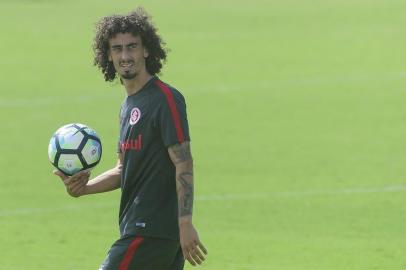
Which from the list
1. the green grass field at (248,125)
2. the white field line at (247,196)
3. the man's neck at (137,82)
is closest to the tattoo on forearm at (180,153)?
the man's neck at (137,82)

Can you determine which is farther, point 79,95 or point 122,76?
point 79,95

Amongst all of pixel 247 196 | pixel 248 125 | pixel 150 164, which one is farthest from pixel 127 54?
pixel 248 125

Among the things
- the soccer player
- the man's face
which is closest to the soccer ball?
the soccer player

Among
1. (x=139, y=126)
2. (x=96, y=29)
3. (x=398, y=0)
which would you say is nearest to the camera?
(x=139, y=126)

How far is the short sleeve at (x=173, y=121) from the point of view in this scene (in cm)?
768

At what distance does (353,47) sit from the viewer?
24547 mm

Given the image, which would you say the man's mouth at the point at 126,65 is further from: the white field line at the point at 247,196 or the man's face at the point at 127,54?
the white field line at the point at 247,196

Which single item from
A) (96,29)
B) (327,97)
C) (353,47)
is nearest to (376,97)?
(327,97)

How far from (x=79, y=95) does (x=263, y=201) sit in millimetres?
7510

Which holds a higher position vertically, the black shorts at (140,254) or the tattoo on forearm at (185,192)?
the tattoo on forearm at (185,192)

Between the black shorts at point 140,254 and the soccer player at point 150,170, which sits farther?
the black shorts at point 140,254

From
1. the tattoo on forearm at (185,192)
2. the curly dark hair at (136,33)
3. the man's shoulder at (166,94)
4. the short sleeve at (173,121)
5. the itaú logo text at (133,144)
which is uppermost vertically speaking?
the curly dark hair at (136,33)

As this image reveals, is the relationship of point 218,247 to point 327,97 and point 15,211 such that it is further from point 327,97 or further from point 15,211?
point 327,97

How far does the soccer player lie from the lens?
7.70 m
